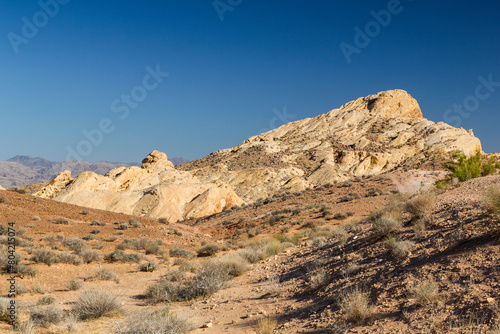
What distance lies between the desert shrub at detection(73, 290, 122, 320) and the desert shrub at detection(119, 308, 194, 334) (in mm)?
1594

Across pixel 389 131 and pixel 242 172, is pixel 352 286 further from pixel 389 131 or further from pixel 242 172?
pixel 389 131

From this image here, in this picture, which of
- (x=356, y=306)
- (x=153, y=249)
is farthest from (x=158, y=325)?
(x=153, y=249)

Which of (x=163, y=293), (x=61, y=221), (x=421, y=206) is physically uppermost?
(x=61, y=221)

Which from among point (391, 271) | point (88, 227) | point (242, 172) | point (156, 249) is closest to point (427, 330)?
point (391, 271)

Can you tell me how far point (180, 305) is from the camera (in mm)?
8570

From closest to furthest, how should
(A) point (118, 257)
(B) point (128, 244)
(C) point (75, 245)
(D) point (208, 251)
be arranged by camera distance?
(A) point (118, 257) < (C) point (75, 245) < (B) point (128, 244) < (D) point (208, 251)

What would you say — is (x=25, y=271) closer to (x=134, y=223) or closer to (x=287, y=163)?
(x=134, y=223)

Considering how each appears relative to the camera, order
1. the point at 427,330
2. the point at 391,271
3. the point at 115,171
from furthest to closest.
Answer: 1. the point at 115,171
2. the point at 391,271
3. the point at 427,330

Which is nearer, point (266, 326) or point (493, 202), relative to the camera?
point (266, 326)

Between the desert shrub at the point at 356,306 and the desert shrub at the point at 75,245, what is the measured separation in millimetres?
11999

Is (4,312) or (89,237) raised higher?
(89,237)

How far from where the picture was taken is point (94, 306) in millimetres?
7270

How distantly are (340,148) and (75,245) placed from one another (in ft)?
162

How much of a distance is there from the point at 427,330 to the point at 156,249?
13.3 metres
